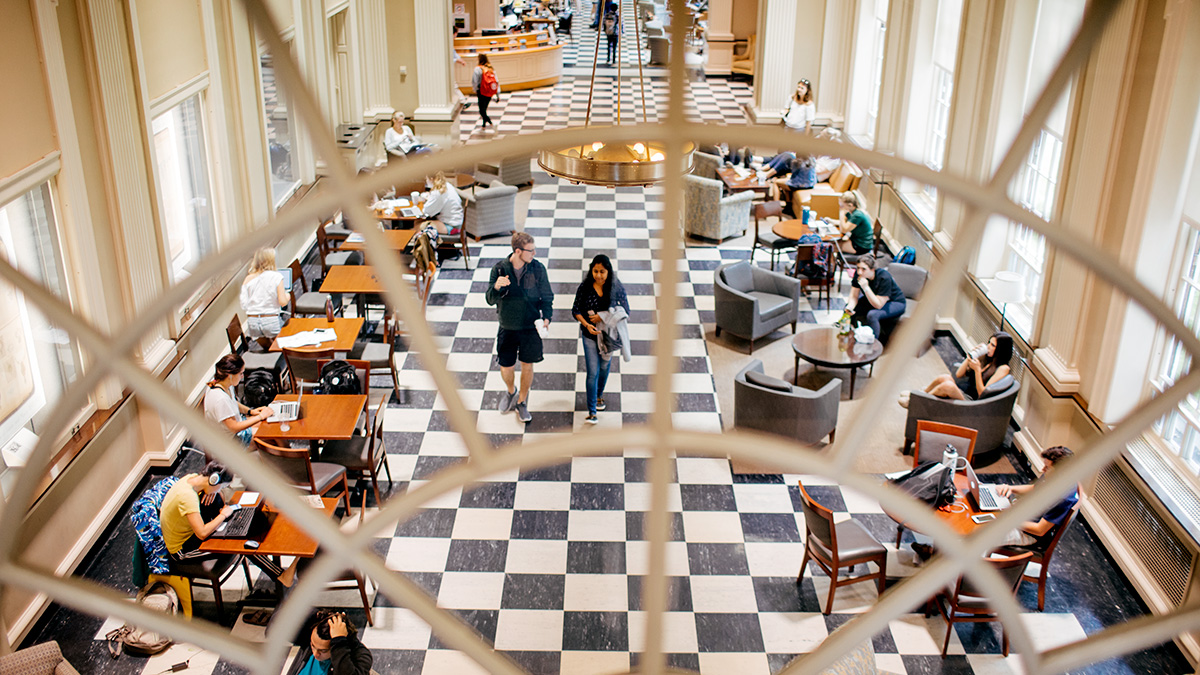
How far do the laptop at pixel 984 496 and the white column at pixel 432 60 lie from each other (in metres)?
11.6

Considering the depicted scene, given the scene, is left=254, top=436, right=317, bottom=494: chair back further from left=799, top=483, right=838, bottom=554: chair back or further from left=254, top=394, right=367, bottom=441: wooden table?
left=799, top=483, right=838, bottom=554: chair back

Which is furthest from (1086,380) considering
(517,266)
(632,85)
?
(632,85)

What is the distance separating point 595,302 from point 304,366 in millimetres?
2463

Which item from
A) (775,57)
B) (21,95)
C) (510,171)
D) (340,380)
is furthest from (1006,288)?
(775,57)

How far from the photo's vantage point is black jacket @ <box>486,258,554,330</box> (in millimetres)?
7465

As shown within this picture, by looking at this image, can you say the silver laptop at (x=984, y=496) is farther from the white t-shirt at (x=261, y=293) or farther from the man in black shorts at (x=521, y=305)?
the white t-shirt at (x=261, y=293)

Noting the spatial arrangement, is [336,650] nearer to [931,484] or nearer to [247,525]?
[247,525]

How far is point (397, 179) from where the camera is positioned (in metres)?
1.23

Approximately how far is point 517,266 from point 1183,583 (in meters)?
4.79

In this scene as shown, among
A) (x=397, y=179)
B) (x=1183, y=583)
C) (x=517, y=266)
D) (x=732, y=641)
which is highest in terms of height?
(x=397, y=179)

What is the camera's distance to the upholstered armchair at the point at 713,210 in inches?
469

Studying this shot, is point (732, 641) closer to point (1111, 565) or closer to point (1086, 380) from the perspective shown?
point (1111, 565)

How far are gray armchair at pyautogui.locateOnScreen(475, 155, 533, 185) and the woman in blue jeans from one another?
606cm

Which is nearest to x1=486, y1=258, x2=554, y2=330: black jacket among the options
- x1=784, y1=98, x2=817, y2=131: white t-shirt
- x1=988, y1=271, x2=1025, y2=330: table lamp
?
x1=988, y1=271, x2=1025, y2=330: table lamp
